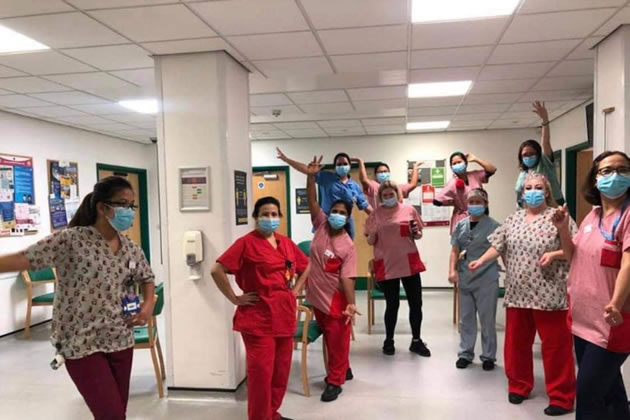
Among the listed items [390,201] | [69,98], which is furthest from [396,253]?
[69,98]

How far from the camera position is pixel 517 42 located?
9.93ft

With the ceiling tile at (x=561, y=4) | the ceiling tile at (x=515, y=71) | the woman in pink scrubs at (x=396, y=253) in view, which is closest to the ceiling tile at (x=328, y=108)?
the woman in pink scrubs at (x=396, y=253)

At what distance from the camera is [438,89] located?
4.32 metres

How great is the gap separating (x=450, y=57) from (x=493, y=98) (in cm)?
165

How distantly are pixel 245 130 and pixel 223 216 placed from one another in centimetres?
74

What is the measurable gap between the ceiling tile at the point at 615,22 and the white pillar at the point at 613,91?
2.2 inches

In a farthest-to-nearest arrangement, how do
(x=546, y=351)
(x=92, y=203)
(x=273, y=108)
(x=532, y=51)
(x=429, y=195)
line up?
(x=429, y=195)
(x=273, y=108)
(x=532, y=51)
(x=546, y=351)
(x=92, y=203)

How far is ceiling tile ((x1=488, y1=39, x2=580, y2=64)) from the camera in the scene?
306 centimetres

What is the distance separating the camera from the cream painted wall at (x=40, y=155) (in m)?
4.83

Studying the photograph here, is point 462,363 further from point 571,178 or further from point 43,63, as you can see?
point 43,63

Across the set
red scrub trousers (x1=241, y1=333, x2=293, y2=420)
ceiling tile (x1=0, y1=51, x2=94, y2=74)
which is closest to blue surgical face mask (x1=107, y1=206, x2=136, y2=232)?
red scrub trousers (x1=241, y1=333, x2=293, y2=420)

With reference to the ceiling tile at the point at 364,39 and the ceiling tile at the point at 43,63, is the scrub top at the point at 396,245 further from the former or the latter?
the ceiling tile at the point at 43,63

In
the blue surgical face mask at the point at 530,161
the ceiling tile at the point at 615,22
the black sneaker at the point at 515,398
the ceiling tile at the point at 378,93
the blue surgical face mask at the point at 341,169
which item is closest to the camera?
→ the ceiling tile at the point at 615,22

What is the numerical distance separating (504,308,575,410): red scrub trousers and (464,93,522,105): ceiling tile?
2550 millimetres
